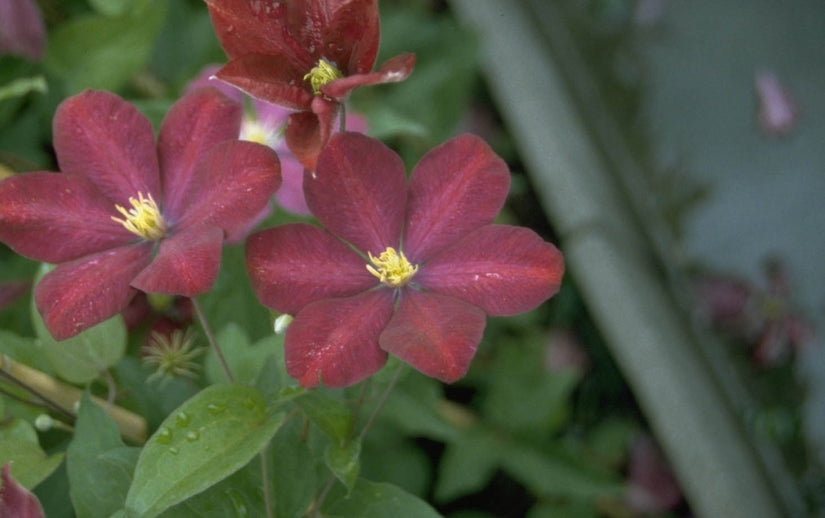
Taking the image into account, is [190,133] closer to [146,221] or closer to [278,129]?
[146,221]

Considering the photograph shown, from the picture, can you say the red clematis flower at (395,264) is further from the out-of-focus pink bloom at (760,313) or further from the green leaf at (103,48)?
the out-of-focus pink bloom at (760,313)

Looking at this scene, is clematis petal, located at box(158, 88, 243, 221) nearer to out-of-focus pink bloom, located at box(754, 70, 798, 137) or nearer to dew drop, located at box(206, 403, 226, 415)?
dew drop, located at box(206, 403, 226, 415)

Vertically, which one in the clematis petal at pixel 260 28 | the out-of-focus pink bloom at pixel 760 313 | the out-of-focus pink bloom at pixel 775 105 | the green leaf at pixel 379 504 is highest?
the clematis petal at pixel 260 28

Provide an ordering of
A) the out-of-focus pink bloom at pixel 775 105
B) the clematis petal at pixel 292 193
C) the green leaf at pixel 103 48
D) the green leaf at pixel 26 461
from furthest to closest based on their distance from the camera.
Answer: the out-of-focus pink bloom at pixel 775 105, the green leaf at pixel 103 48, the clematis petal at pixel 292 193, the green leaf at pixel 26 461

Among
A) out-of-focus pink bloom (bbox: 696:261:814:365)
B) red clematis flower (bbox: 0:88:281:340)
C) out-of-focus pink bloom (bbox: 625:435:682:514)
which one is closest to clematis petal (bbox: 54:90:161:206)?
red clematis flower (bbox: 0:88:281:340)

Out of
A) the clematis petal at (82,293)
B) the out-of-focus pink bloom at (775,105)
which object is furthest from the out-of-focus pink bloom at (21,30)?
the out-of-focus pink bloom at (775,105)

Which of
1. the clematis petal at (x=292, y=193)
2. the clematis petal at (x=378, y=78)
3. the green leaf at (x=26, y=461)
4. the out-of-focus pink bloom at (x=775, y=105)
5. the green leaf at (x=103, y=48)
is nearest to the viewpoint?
the clematis petal at (x=378, y=78)

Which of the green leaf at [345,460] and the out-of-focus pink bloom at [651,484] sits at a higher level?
the green leaf at [345,460]
